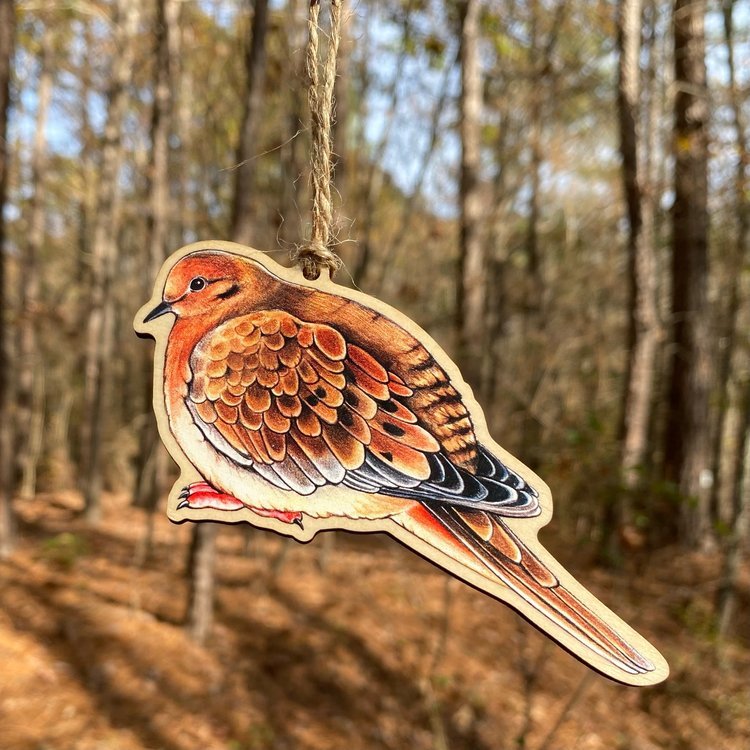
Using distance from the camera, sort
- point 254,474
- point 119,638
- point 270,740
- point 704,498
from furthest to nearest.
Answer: point 704,498, point 119,638, point 270,740, point 254,474

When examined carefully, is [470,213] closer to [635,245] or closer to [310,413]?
[635,245]

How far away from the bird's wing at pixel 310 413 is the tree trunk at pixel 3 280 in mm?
4436

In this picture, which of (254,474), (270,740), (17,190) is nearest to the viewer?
(254,474)

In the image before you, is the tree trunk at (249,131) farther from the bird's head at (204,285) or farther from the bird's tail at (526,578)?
the bird's tail at (526,578)

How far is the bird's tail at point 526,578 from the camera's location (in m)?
0.64

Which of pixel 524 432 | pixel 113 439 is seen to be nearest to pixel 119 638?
pixel 524 432

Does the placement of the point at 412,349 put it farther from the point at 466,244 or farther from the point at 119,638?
the point at 119,638

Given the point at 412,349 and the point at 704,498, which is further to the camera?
the point at 704,498

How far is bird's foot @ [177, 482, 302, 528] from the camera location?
0.76 meters

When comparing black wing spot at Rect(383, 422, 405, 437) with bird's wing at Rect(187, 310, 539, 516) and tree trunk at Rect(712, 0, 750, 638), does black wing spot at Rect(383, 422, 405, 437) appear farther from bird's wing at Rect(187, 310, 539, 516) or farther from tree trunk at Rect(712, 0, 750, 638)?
tree trunk at Rect(712, 0, 750, 638)

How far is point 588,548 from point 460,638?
147cm

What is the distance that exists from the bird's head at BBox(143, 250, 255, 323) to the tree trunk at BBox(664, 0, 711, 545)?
496 cm

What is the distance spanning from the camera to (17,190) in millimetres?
7301

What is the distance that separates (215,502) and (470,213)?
3798mm
